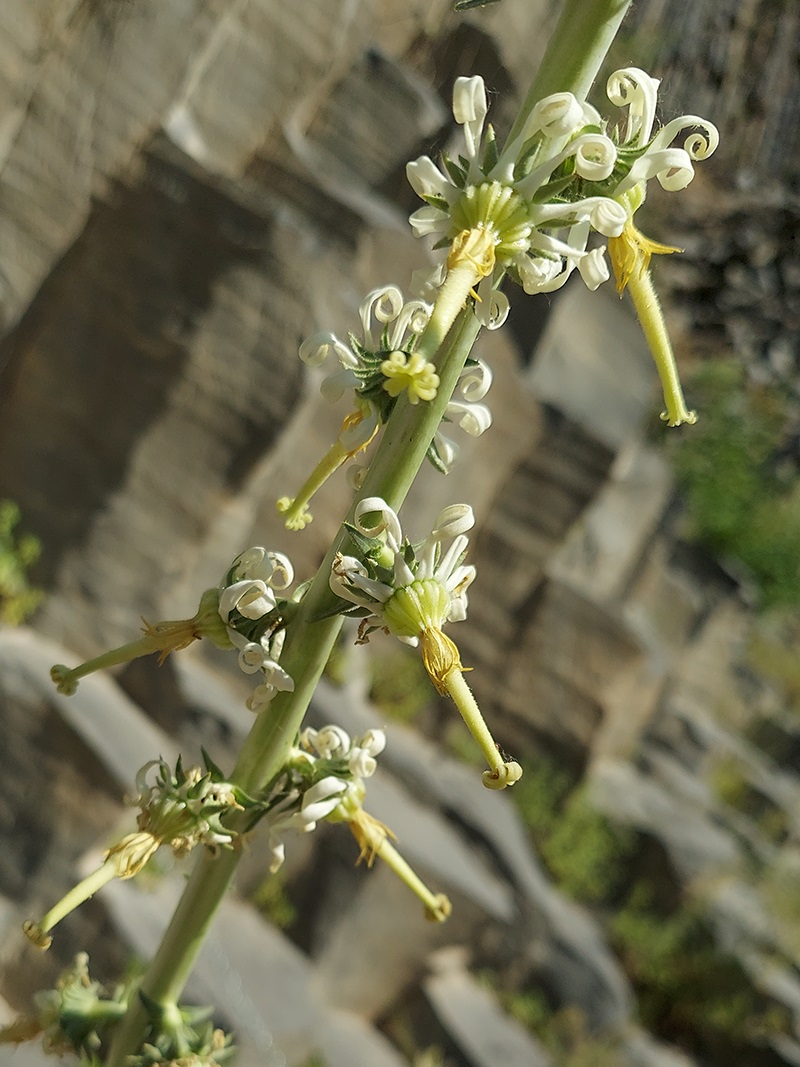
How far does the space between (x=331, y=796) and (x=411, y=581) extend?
0.20 metres

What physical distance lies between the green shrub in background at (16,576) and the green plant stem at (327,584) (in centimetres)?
223

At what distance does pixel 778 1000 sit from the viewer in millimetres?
4281

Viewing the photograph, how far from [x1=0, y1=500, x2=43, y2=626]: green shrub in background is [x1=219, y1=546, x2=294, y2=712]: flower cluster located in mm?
2289

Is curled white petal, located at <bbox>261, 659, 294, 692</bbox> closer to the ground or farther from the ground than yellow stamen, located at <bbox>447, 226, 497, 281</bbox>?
closer to the ground

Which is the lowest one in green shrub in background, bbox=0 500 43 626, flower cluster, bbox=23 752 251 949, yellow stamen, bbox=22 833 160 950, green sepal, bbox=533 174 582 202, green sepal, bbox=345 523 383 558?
green shrub in background, bbox=0 500 43 626

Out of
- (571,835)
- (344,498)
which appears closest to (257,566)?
(344,498)

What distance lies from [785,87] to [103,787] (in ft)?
7.91

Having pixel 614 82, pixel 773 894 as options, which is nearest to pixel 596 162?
pixel 614 82

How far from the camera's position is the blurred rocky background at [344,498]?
256 cm

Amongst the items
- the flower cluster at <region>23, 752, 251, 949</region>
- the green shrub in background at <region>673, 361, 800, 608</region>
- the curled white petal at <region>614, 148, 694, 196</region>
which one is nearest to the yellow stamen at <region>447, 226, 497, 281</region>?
the curled white petal at <region>614, 148, 694, 196</region>

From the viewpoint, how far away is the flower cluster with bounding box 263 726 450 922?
2.63 feet

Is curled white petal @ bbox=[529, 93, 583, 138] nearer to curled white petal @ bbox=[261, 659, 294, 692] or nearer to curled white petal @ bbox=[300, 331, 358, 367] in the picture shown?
curled white petal @ bbox=[300, 331, 358, 367]

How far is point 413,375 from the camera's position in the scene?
2.12 ft

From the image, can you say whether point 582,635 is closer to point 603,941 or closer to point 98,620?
point 603,941
